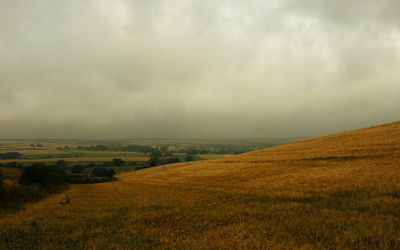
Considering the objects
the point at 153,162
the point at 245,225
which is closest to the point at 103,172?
the point at 153,162

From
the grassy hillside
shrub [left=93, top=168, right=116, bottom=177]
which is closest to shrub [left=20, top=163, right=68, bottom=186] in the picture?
shrub [left=93, top=168, right=116, bottom=177]

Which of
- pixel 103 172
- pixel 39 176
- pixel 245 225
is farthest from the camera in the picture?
pixel 103 172

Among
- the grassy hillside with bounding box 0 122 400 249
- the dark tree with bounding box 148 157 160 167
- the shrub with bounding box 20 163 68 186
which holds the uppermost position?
the grassy hillside with bounding box 0 122 400 249

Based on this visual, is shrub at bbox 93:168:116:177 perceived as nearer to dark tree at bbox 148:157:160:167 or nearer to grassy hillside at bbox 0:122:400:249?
dark tree at bbox 148:157:160:167

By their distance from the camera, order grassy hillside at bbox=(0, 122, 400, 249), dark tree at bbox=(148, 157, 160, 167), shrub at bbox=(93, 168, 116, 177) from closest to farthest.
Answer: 1. grassy hillside at bbox=(0, 122, 400, 249)
2. shrub at bbox=(93, 168, 116, 177)
3. dark tree at bbox=(148, 157, 160, 167)

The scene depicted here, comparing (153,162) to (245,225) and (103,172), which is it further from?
(245,225)

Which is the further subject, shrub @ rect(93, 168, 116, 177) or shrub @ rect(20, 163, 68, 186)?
shrub @ rect(93, 168, 116, 177)

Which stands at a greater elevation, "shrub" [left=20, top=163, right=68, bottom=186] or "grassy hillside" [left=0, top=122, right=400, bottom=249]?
"grassy hillside" [left=0, top=122, right=400, bottom=249]

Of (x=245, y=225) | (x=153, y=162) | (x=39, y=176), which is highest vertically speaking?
(x=245, y=225)

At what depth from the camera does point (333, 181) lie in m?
13.6

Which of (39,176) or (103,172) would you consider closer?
(39,176)

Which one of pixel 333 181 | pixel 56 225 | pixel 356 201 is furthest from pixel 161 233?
pixel 333 181

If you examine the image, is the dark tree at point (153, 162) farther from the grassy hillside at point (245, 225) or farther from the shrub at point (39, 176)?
the grassy hillside at point (245, 225)

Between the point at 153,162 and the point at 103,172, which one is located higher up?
the point at 153,162
